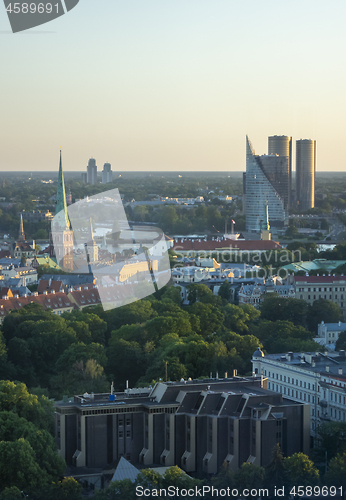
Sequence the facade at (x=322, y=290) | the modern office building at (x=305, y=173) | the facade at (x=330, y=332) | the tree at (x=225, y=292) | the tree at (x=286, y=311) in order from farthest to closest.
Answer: the modern office building at (x=305, y=173) < the facade at (x=322, y=290) < the tree at (x=225, y=292) < the tree at (x=286, y=311) < the facade at (x=330, y=332)

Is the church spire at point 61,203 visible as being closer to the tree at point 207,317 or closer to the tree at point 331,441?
the tree at point 207,317

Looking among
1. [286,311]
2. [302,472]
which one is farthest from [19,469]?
[286,311]

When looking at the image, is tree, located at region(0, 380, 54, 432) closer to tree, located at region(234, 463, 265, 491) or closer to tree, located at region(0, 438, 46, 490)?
tree, located at region(0, 438, 46, 490)

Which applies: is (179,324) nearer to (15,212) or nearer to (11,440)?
(11,440)

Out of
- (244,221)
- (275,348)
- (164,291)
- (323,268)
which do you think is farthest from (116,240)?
(275,348)

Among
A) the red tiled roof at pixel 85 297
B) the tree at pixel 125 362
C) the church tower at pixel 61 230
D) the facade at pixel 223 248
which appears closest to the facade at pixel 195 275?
the church tower at pixel 61 230

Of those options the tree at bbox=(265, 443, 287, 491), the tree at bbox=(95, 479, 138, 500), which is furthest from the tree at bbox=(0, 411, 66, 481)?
the tree at bbox=(265, 443, 287, 491)
